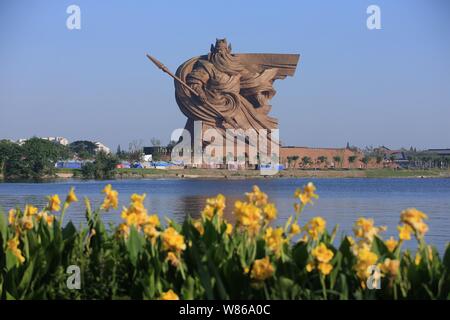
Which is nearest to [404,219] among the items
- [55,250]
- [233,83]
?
[55,250]

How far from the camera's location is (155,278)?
15.5 ft

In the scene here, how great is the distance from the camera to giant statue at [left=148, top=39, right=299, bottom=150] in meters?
86.2

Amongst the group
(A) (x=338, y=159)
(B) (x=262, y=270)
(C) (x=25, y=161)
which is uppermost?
(A) (x=338, y=159)

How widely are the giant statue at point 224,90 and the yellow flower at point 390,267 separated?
81.7 meters

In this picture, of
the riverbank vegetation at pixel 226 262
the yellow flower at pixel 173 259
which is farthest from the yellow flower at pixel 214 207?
the yellow flower at pixel 173 259

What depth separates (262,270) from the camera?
4324mm

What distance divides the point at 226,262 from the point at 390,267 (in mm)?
1004

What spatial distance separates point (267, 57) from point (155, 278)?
8814 centimetres

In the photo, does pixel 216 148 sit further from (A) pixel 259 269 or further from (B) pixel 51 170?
(A) pixel 259 269

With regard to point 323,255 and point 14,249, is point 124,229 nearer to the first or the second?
point 14,249

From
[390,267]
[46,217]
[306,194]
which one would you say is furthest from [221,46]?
[390,267]

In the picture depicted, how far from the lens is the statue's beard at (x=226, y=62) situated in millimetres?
87312

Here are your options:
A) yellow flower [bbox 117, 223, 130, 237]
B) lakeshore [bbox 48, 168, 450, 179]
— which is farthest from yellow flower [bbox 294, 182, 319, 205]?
lakeshore [bbox 48, 168, 450, 179]

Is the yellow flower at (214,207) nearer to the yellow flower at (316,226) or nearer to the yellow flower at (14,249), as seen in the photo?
the yellow flower at (316,226)
